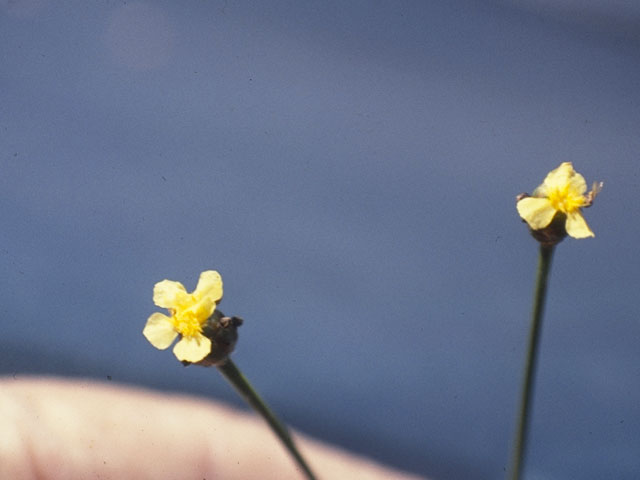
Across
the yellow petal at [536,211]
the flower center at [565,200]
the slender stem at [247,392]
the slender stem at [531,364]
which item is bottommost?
the slender stem at [247,392]

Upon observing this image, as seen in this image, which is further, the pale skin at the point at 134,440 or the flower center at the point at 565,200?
the pale skin at the point at 134,440

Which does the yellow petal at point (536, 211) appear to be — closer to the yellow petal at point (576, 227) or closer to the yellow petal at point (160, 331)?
the yellow petal at point (576, 227)

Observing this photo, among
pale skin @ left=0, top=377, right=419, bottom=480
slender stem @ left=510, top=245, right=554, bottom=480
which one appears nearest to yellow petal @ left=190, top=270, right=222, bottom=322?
slender stem @ left=510, top=245, right=554, bottom=480

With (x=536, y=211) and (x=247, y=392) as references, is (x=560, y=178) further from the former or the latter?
(x=247, y=392)

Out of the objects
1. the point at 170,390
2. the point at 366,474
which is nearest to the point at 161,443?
the point at 170,390

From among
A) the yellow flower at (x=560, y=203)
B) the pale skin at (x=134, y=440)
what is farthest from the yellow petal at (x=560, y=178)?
the pale skin at (x=134, y=440)

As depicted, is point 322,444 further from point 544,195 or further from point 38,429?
point 544,195

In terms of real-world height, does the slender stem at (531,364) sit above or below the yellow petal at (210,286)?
above

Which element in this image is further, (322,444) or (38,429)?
(322,444)
